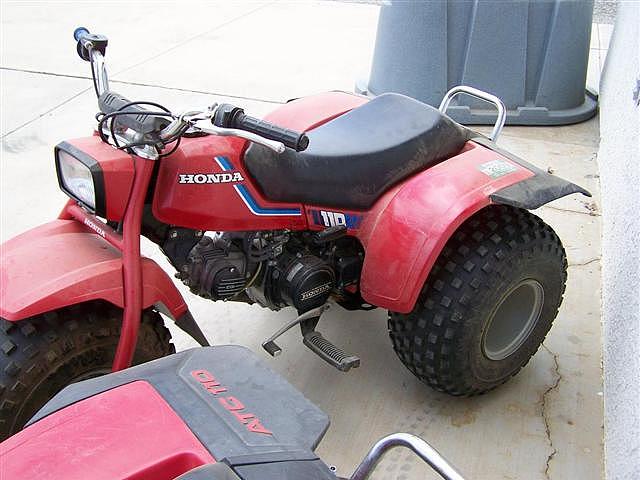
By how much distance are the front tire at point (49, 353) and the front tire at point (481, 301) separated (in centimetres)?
86

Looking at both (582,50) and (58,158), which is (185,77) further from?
(58,158)

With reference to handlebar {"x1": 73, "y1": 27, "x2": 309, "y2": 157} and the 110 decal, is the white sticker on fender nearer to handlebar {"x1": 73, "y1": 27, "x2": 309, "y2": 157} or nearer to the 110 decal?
the 110 decal

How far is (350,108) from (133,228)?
2.89 ft

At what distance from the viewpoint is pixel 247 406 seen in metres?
1.16

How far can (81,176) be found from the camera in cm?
188

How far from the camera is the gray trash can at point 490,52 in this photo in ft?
14.0

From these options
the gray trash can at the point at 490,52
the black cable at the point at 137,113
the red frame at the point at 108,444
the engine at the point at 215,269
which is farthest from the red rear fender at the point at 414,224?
the gray trash can at the point at 490,52

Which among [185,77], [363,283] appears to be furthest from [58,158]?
[185,77]

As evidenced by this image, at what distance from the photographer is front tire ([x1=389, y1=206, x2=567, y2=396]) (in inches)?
84.6

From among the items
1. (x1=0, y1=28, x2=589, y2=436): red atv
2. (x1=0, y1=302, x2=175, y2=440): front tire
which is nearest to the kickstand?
(x1=0, y1=28, x2=589, y2=436): red atv

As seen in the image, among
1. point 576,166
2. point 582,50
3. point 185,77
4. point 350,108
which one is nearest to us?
point 350,108

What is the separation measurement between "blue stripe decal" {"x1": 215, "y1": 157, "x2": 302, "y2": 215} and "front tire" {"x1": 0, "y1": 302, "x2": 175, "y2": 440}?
47 cm

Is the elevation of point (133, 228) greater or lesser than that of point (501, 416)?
greater

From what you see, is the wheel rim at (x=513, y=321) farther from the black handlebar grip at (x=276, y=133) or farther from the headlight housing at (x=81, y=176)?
the headlight housing at (x=81, y=176)
